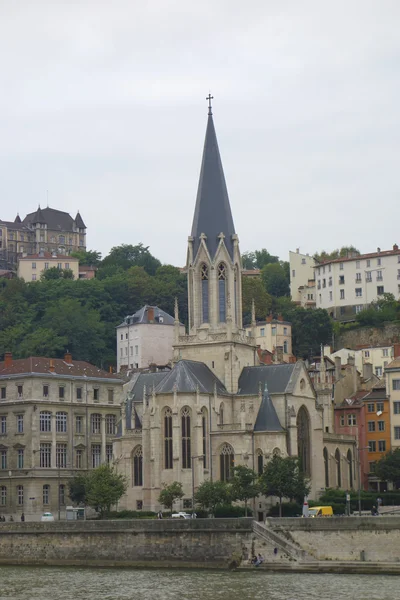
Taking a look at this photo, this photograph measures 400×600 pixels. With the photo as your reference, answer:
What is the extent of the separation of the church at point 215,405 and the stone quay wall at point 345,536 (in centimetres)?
1844

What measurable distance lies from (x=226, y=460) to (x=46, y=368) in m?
19.1

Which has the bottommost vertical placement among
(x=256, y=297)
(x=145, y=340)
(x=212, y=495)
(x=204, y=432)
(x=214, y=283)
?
(x=212, y=495)

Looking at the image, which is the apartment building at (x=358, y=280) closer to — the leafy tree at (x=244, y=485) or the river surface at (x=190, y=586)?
the leafy tree at (x=244, y=485)

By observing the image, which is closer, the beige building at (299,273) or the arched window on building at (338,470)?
the arched window on building at (338,470)

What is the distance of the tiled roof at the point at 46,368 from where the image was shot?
108812mm

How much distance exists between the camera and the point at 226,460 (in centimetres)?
9875

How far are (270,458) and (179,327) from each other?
15.6 meters

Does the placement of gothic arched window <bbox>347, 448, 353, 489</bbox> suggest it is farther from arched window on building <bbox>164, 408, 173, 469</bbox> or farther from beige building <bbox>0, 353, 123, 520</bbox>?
beige building <bbox>0, 353, 123, 520</bbox>

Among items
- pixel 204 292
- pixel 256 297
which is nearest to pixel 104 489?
pixel 204 292

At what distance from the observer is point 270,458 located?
96.9 metres

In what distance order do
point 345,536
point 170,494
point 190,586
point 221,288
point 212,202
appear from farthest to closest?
point 212,202, point 221,288, point 170,494, point 345,536, point 190,586

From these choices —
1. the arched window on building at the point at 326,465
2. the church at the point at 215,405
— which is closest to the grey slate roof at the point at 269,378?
the church at the point at 215,405

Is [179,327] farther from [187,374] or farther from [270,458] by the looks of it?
[270,458]

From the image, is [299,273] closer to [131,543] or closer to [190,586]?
[131,543]
